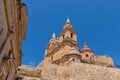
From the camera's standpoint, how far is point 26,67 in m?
26.5

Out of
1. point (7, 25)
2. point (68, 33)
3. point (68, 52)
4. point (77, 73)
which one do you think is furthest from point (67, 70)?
point (7, 25)

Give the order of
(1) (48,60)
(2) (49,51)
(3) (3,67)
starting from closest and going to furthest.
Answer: (3) (3,67) < (1) (48,60) < (2) (49,51)

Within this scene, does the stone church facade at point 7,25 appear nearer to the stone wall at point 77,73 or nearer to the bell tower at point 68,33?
the stone wall at point 77,73

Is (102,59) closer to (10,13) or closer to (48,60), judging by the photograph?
(48,60)

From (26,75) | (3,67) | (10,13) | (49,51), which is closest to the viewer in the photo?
(10,13)

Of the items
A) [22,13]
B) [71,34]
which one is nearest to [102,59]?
[71,34]

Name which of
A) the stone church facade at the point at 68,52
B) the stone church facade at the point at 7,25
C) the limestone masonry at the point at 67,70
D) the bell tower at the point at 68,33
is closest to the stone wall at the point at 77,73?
the limestone masonry at the point at 67,70

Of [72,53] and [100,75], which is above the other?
[72,53]

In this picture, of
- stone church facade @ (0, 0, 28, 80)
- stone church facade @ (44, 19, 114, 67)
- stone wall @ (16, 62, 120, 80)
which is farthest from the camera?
stone church facade @ (44, 19, 114, 67)

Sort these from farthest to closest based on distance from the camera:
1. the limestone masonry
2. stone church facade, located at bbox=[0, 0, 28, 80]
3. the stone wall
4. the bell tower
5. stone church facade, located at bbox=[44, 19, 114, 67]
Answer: the bell tower → stone church facade, located at bbox=[44, 19, 114, 67] → the limestone masonry → the stone wall → stone church facade, located at bbox=[0, 0, 28, 80]

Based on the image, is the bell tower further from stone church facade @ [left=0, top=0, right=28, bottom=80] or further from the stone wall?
stone church facade @ [left=0, top=0, right=28, bottom=80]

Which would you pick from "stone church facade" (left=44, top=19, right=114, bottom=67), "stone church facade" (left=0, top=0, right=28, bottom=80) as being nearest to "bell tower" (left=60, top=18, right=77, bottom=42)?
"stone church facade" (left=44, top=19, right=114, bottom=67)

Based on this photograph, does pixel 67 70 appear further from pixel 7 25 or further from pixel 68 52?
pixel 7 25

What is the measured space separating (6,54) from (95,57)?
96.7 feet
